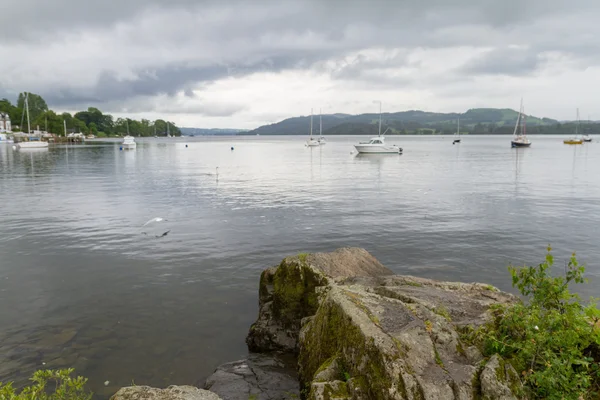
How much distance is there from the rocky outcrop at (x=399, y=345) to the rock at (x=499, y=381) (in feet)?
0.04

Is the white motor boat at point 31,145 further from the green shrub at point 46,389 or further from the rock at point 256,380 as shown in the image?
the rock at point 256,380

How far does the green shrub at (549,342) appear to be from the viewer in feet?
17.1

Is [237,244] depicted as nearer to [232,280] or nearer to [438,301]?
[232,280]

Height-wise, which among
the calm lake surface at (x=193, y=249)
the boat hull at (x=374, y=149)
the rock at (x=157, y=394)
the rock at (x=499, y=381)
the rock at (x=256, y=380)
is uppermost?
the boat hull at (x=374, y=149)

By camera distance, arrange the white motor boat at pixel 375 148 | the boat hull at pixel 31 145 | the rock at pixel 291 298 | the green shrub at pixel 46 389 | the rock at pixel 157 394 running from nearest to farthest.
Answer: the green shrub at pixel 46 389 < the rock at pixel 157 394 < the rock at pixel 291 298 < the white motor boat at pixel 375 148 < the boat hull at pixel 31 145

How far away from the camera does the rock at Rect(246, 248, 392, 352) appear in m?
9.93

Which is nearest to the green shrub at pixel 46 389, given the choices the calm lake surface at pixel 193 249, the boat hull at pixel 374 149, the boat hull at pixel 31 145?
the calm lake surface at pixel 193 249

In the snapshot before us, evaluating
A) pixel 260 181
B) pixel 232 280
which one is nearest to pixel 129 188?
pixel 260 181

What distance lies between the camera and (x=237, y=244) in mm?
18984

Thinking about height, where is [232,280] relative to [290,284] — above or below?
below

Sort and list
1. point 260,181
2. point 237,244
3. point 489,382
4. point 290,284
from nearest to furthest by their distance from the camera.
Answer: point 489,382, point 290,284, point 237,244, point 260,181

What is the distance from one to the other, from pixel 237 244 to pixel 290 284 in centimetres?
911

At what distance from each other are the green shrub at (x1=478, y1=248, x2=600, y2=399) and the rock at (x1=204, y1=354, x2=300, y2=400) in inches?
151

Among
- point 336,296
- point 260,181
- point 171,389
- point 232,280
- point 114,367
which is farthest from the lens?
point 260,181
